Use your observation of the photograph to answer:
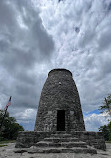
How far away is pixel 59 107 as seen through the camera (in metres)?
8.83

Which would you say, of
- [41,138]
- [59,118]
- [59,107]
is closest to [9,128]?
[59,118]

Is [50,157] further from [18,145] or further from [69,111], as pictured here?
[69,111]

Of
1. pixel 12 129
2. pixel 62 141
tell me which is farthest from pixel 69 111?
pixel 12 129

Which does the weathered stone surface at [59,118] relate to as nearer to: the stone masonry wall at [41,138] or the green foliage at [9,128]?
the stone masonry wall at [41,138]

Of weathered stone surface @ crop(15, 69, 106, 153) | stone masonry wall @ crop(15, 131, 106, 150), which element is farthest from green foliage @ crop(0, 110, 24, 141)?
stone masonry wall @ crop(15, 131, 106, 150)

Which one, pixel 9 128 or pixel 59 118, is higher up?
pixel 59 118

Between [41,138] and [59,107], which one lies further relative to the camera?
[59,107]

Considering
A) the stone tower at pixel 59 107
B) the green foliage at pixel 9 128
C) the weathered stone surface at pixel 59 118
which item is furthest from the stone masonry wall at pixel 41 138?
the green foliage at pixel 9 128

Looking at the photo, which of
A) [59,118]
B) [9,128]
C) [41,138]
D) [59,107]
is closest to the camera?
[41,138]

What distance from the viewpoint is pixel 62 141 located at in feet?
16.6

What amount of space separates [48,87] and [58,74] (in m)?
2.01

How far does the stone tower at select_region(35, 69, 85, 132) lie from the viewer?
27.2ft

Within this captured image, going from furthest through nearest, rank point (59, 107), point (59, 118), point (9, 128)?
point (9, 128), point (59, 118), point (59, 107)

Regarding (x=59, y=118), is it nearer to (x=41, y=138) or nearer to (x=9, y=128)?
(x=41, y=138)
